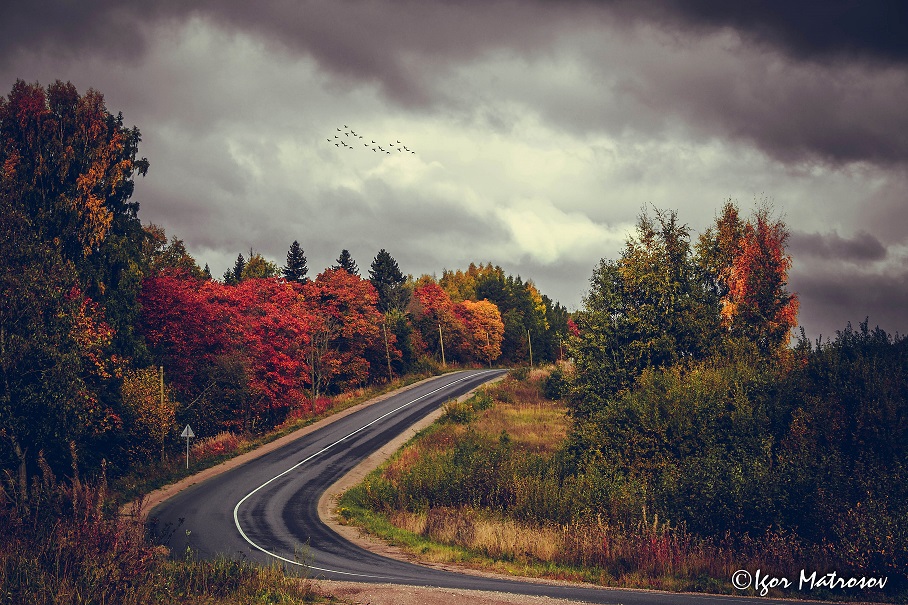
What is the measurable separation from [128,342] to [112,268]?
162 inches

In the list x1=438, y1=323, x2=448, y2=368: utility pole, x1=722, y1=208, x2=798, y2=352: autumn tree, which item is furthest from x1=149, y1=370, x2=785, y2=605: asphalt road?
x1=438, y1=323, x2=448, y2=368: utility pole

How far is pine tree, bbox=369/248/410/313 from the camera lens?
3895 inches

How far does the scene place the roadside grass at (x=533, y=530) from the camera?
16.6 m

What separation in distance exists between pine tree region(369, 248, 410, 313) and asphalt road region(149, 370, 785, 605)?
4748 centimetres

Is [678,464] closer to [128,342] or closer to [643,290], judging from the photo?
[643,290]

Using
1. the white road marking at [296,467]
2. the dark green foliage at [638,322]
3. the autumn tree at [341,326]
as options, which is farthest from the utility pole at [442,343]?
the dark green foliage at [638,322]

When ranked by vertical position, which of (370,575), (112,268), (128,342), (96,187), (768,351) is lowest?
(370,575)

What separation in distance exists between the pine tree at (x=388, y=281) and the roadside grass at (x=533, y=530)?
61.2 m

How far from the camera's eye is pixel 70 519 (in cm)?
1191

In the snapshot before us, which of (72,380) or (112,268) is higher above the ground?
(112,268)

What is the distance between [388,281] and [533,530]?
265ft

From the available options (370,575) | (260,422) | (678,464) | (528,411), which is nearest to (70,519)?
(370,575)

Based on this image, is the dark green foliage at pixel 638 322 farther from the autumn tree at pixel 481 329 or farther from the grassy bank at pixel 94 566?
the autumn tree at pixel 481 329

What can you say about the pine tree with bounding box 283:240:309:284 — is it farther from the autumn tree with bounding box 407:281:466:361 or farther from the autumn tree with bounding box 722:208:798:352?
the autumn tree with bounding box 722:208:798:352
